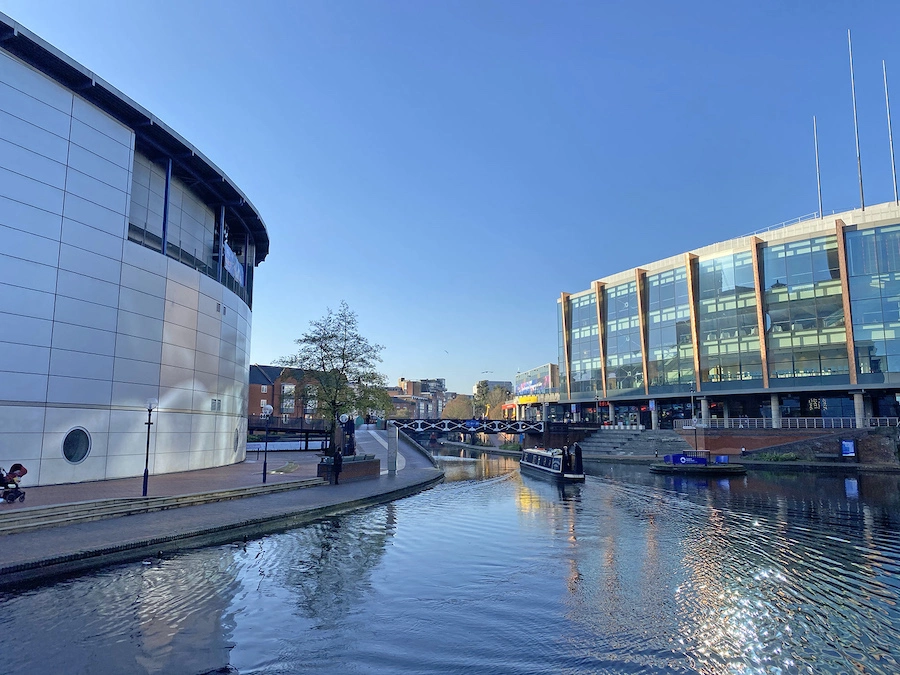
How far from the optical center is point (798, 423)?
5088 centimetres

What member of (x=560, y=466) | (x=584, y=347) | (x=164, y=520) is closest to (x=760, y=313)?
(x=584, y=347)

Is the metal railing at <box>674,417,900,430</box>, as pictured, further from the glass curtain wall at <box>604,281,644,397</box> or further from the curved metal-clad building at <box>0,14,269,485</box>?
the curved metal-clad building at <box>0,14,269,485</box>

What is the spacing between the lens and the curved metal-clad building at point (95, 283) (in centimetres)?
2144

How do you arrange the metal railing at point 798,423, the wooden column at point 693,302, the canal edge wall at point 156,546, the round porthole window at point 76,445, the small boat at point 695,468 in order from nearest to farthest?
the canal edge wall at point 156,546 < the round porthole window at point 76,445 < the small boat at point 695,468 < the metal railing at point 798,423 < the wooden column at point 693,302

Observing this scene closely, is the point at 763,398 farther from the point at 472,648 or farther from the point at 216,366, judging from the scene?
the point at 472,648

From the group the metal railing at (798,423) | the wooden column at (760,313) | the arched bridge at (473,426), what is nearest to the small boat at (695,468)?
the metal railing at (798,423)

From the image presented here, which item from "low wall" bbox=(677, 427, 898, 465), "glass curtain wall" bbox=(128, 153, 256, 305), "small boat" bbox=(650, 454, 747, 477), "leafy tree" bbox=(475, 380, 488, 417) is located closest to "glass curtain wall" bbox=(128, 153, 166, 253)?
"glass curtain wall" bbox=(128, 153, 256, 305)

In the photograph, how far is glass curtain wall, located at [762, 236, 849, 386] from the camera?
2071 inches

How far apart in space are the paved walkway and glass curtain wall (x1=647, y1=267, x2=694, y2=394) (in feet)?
149

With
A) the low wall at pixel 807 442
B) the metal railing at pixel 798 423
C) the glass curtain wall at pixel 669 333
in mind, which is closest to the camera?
the low wall at pixel 807 442

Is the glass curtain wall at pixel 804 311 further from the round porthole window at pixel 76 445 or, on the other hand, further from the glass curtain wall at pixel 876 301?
the round porthole window at pixel 76 445

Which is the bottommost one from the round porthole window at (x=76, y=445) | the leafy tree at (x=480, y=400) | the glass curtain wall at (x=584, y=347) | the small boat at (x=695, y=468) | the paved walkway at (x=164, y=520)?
the small boat at (x=695, y=468)

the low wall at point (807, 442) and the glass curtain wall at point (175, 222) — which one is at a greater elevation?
the glass curtain wall at point (175, 222)

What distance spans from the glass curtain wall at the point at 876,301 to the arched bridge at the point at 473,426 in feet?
106
